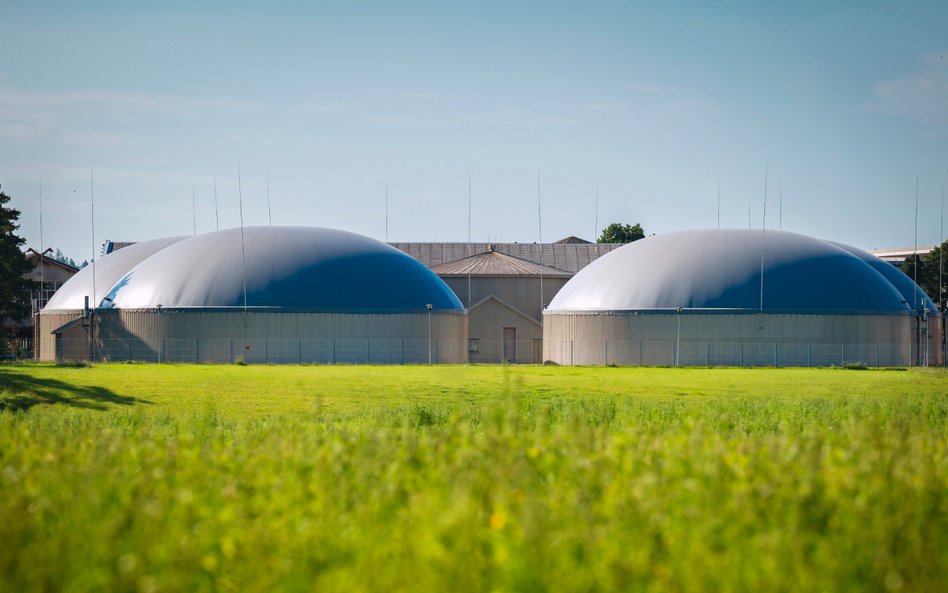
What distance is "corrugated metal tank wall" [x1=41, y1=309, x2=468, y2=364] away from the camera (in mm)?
59031

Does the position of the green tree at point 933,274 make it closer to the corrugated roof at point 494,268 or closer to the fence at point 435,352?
the corrugated roof at point 494,268

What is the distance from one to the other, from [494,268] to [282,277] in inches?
939

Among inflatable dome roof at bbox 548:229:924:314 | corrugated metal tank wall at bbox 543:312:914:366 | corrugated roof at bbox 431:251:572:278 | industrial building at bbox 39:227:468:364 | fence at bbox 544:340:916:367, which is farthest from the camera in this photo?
corrugated roof at bbox 431:251:572:278

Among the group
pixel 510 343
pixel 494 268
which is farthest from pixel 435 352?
pixel 494 268

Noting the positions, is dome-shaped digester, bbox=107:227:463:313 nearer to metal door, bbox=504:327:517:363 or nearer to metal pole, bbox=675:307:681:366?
metal door, bbox=504:327:517:363

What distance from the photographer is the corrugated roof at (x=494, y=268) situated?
80625 millimetres

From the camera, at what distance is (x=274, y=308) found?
5912 cm

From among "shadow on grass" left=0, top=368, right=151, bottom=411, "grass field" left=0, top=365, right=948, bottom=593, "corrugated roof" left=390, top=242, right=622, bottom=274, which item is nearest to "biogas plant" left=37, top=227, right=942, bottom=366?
"shadow on grass" left=0, top=368, right=151, bottom=411

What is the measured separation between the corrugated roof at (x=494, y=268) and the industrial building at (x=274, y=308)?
13.9 meters

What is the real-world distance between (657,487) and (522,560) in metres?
3.24

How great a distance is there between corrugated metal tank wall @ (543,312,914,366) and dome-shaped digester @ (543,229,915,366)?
5 cm

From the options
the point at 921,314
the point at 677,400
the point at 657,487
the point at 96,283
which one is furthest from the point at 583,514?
the point at 96,283

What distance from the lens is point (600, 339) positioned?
6278 cm

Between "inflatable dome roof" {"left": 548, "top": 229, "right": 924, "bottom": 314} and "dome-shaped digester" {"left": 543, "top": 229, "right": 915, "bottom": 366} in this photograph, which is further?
"inflatable dome roof" {"left": 548, "top": 229, "right": 924, "bottom": 314}
